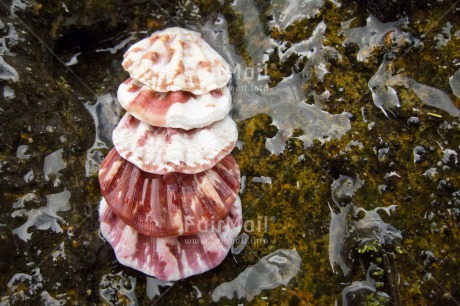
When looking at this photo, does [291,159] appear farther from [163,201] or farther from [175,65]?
[175,65]

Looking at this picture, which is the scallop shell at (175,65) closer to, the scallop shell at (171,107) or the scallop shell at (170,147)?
the scallop shell at (171,107)

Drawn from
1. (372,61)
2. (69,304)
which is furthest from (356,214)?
(69,304)

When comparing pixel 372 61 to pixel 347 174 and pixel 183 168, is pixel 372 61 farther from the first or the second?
pixel 183 168

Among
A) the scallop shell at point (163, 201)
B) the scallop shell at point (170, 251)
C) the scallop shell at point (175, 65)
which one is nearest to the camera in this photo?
the scallop shell at point (175, 65)

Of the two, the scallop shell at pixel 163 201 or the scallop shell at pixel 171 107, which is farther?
the scallop shell at pixel 163 201

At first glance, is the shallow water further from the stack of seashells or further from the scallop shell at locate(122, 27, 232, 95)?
the scallop shell at locate(122, 27, 232, 95)

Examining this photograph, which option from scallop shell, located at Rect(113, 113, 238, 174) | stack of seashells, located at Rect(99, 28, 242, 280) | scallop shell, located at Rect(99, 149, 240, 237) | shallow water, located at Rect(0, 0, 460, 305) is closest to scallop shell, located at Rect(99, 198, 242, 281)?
stack of seashells, located at Rect(99, 28, 242, 280)

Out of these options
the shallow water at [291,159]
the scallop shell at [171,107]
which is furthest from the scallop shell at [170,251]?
the scallop shell at [171,107]

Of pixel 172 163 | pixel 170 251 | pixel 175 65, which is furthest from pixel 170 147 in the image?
pixel 170 251
